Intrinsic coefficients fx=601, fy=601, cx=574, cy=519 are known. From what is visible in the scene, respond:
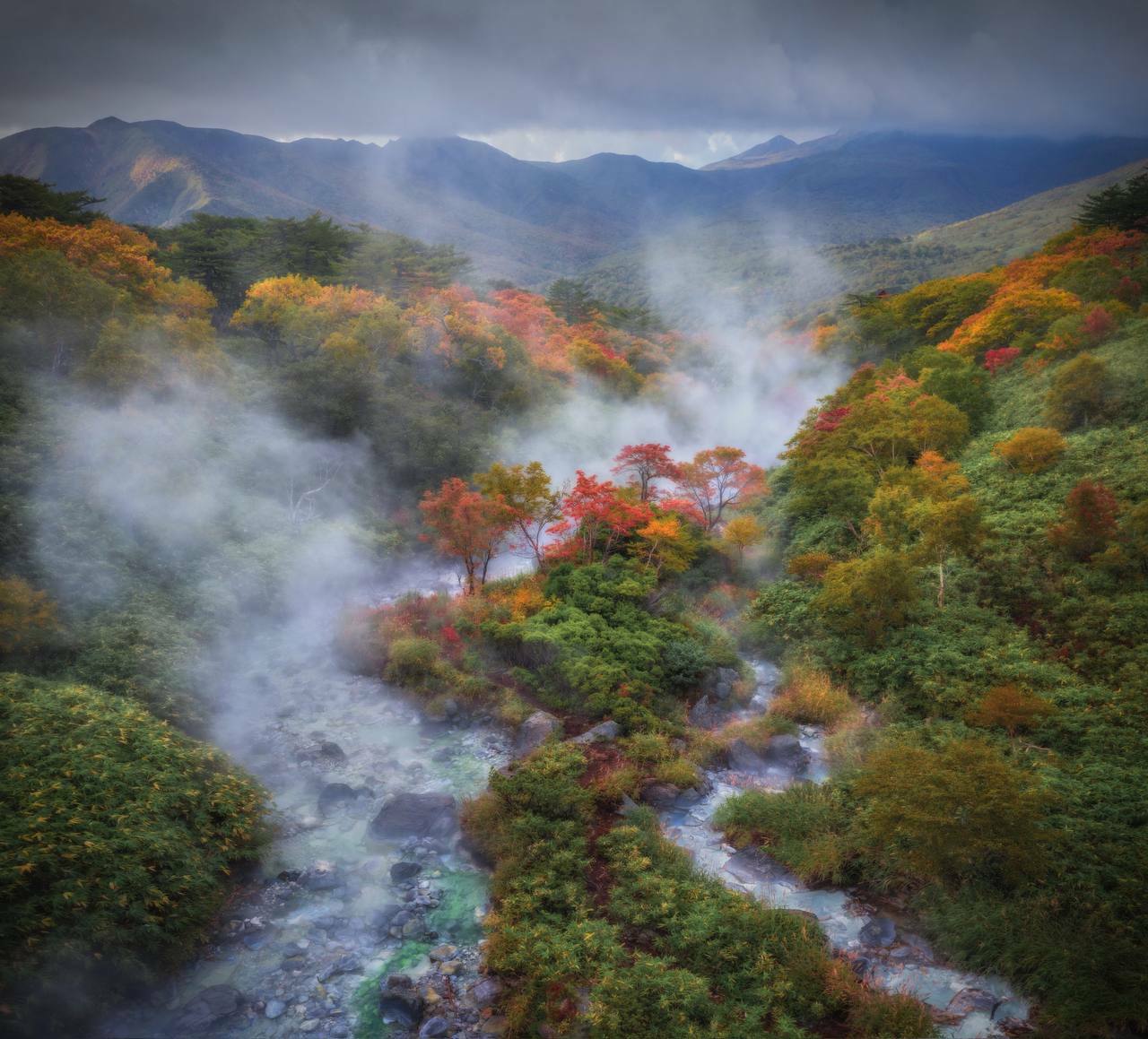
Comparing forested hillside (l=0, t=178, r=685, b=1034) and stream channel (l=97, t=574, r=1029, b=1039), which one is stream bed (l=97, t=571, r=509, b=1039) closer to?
stream channel (l=97, t=574, r=1029, b=1039)

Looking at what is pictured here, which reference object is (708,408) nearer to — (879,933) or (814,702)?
(814,702)

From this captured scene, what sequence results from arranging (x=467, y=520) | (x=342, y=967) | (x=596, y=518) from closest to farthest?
(x=342, y=967) → (x=467, y=520) → (x=596, y=518)

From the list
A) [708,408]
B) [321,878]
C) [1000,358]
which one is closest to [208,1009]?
[321,878]

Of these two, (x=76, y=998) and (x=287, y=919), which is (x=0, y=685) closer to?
(x=76, y=998)

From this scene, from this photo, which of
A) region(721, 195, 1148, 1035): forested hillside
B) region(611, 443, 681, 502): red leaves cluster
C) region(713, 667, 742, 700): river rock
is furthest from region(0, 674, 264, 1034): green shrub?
region(611, 443, 681, 502): red leaves cluster

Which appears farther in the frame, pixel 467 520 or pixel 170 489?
pixel 170 489

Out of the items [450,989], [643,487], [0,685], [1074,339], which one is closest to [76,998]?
[450,989]
